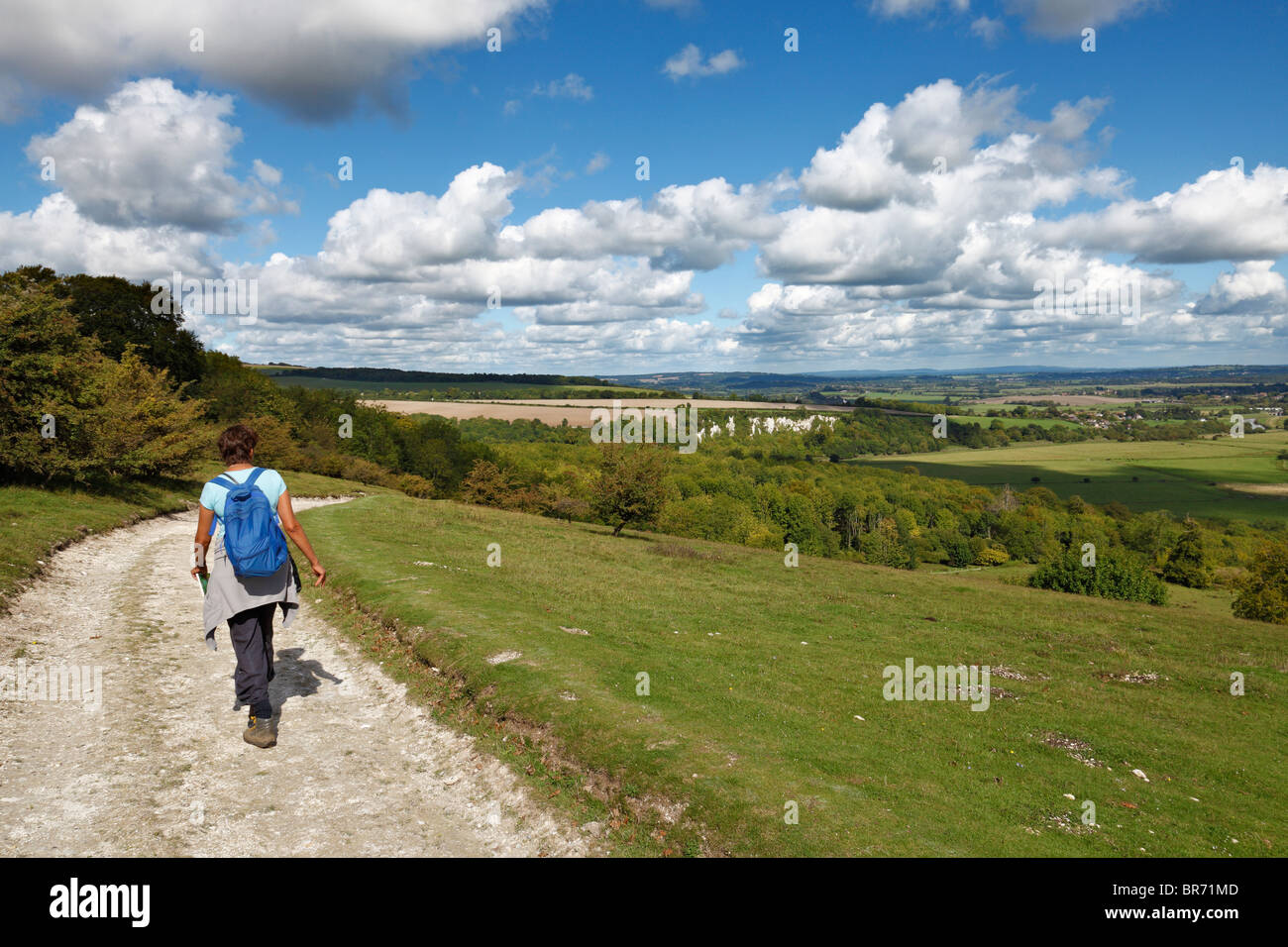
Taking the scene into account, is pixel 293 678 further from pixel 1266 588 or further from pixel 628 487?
pixel 1266 588

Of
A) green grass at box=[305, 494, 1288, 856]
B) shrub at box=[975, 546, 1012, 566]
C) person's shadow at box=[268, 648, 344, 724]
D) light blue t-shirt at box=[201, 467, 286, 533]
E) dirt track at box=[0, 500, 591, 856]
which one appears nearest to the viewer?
dirt track at box=[0, 500, 591, 856]

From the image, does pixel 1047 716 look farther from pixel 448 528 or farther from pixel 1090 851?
pixel 448 528

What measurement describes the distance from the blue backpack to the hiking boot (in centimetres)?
237

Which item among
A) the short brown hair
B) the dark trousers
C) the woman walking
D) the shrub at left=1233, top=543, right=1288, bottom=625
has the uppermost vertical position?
the short brown hair

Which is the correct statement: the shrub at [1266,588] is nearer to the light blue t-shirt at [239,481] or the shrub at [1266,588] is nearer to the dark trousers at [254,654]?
the dark trousers at [254,654]

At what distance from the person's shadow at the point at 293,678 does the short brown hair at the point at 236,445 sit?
4.22 meters

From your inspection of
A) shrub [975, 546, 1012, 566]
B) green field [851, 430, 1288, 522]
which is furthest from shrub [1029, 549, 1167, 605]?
green field [851, 430, 1288, 522]

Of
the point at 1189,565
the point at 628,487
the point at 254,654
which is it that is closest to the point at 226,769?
the point at 254,654

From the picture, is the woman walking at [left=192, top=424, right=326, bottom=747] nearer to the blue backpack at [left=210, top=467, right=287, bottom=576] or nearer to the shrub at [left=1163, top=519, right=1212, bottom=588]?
the blue backpack at [left=210, top=467, right=287, bottom=576]

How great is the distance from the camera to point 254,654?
863cm

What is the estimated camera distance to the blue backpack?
7.91 meters

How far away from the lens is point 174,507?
102ft
